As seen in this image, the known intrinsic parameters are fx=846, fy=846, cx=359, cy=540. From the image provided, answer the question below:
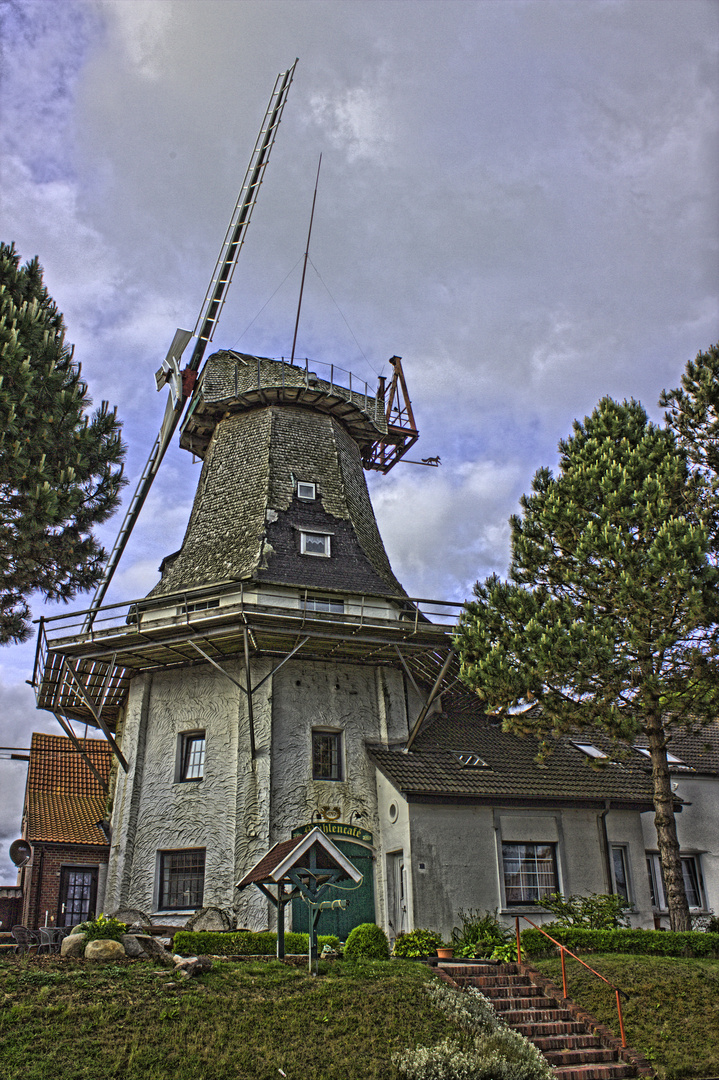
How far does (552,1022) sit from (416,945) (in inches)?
137

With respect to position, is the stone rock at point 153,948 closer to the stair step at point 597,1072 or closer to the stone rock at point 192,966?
the stone rock at point 192,966

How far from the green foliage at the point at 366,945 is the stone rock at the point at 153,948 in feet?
10.6

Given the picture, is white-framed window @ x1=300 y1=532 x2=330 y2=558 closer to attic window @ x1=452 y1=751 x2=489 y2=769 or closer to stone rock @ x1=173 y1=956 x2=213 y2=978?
attic window @ x1=452 y1=751 x2=489 y2=769

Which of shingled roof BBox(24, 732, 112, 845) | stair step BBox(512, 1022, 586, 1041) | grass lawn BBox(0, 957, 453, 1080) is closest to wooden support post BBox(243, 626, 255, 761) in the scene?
shingled roof BBox(24, 732, 112, 845)

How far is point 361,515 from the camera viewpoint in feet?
82.4

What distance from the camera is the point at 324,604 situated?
21.4 meters

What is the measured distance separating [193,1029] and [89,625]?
1133 cm

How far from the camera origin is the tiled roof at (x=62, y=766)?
24.8 metres

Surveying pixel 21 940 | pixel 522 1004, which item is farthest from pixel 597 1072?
pixel 21 940

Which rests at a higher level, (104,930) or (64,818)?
(64,818)

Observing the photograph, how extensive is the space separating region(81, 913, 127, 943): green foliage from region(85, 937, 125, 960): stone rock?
0.86 m

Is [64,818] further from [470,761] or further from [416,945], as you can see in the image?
[416,945]

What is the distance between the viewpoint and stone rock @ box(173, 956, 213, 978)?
12969 millimetres

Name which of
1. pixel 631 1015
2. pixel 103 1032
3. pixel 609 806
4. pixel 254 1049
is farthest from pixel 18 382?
pixel 609 806
